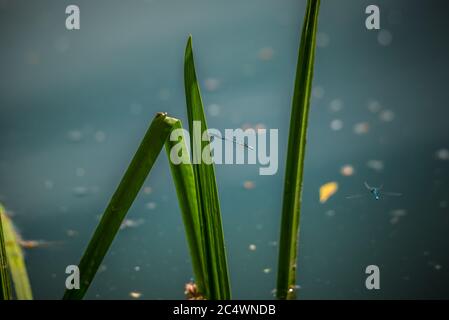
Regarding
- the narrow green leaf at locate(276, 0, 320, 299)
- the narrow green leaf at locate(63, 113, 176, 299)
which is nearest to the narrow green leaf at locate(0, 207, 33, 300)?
the narrow green leaf at locate(63, 113, 176, 299)

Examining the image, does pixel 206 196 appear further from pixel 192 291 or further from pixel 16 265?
pixel 16 265

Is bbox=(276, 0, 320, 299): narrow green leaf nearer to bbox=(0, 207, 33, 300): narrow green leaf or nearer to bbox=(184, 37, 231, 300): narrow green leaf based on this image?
bbox=(184, 37, 231, 300): narrow green leaf

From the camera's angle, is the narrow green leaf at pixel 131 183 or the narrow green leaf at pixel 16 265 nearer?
the narrow green leaf at pixel 131 183

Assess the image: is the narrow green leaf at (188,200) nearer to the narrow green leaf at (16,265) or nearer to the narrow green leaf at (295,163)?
the narrow green leaf at (295,163)

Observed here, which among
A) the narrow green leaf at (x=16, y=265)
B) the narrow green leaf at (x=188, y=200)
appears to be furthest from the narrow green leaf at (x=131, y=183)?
the narrow green leaf at (x=16, y=265)

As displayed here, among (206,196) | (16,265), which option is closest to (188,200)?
(206,196)
